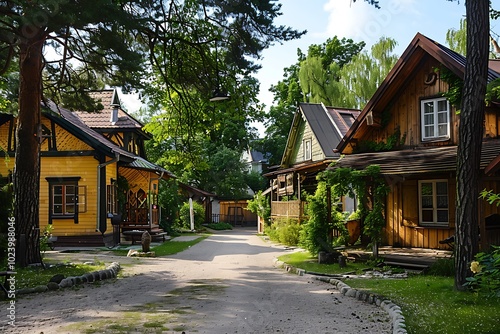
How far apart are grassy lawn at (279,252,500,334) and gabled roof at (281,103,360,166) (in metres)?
16.8

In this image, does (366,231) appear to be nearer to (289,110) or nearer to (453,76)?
(453,76)

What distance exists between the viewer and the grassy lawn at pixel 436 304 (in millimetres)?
7401

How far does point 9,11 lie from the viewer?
36.0 ft

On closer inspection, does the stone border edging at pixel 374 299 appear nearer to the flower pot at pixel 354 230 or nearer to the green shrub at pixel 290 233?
the flower pot at pixel 354 230

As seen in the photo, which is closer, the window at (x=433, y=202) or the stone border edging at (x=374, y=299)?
the stone border edging at (x=374, y=299)

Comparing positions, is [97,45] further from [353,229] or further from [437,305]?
[353,229]

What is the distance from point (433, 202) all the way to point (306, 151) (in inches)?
610

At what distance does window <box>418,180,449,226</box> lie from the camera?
55.9ft

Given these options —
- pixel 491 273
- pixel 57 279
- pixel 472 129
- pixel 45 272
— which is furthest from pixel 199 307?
pixel 472 129

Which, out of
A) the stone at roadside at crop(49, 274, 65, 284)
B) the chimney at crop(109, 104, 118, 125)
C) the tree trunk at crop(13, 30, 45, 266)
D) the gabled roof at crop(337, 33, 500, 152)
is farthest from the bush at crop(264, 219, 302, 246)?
the stone at roadside at crop(49, 274, 65, 284)

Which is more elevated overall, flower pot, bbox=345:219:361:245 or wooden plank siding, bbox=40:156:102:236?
wooden plank siding, bbox=40:156:102:236

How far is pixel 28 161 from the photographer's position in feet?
46.4

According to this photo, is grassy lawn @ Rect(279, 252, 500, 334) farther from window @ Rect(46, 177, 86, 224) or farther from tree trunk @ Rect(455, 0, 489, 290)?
window @ Rect(46, 177, 86, 224)

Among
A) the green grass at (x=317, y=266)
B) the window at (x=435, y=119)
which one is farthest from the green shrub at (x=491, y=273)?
the window at (x=435, y=119)
